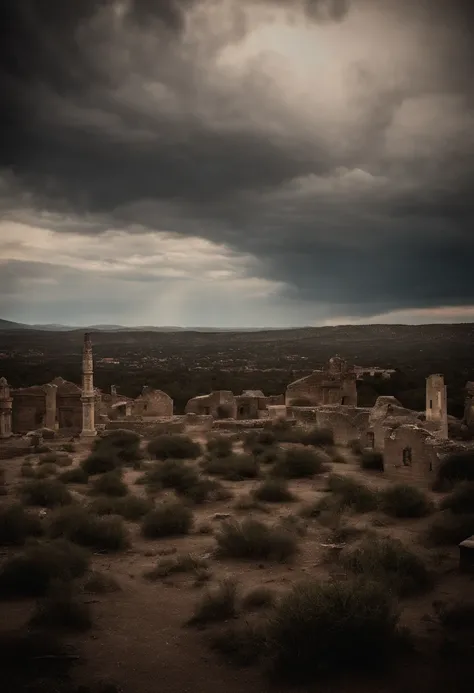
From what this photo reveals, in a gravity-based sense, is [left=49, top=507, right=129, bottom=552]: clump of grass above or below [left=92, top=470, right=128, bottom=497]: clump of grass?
above

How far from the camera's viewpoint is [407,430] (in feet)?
61.1

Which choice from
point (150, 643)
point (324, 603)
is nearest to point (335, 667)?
point (324, 603)

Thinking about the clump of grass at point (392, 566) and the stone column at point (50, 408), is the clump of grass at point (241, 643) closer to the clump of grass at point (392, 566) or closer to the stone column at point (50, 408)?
the clump of grass at point (392, 566)

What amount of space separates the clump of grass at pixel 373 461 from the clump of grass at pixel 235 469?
3797 mm

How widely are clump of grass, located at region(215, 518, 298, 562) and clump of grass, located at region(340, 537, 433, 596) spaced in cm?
125

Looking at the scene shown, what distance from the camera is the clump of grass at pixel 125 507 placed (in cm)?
1401

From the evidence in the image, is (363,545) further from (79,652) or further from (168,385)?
(168,385)

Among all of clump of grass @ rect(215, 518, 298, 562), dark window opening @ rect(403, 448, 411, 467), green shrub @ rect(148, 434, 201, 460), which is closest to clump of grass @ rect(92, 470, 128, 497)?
green shrub @ rect(148, 434, 201, 460)

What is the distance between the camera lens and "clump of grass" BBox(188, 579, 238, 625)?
8086mm

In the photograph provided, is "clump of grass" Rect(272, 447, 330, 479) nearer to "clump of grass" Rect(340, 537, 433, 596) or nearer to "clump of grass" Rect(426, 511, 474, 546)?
"clump of grass" Rect(426, 511, 474, 546)

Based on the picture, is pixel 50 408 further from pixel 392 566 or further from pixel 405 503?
pixel 392 566

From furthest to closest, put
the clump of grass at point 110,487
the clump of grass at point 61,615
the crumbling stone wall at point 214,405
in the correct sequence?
the crumbling stone wall at point 214,405, the clump of grass at point 110,487, the clump of grass at point 61,615

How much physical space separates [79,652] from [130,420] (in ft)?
78.9

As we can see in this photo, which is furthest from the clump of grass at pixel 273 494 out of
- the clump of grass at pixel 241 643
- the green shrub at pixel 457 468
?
the clump of grass at pixel 241 643
